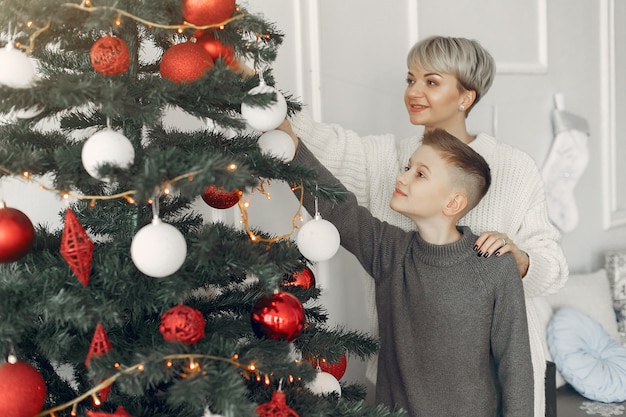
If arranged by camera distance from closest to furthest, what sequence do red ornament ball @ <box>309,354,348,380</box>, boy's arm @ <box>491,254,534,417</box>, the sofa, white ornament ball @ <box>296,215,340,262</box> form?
white ornament ball @ <box>296,215,340,262</box>, red ornament ball @ <box>309,354,348,380</box>, boy's arm @ <box>491,254,534,417</box>, the sofa

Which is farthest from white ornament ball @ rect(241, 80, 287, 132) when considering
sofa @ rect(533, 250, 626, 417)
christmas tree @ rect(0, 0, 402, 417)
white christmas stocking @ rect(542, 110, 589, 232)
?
white christmas stocking @ rect(542, 110, 589, 232)

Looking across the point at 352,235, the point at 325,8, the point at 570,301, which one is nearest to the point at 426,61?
the point at 325,8

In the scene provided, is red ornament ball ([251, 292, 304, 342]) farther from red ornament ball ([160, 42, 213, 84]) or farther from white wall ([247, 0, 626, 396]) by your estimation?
white wall ([247, 0, 626, 396])

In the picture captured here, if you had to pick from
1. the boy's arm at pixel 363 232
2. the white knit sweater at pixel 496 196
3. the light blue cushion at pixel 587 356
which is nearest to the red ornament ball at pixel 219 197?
the boy's arm at pixel 363 232

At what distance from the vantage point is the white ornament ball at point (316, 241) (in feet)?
3.50

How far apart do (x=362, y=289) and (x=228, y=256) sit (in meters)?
1.15

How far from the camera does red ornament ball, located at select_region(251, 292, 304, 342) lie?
0.92 meters

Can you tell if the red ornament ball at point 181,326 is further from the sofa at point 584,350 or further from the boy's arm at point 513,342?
the sofa at point 584,350

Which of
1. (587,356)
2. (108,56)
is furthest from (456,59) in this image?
(587,356)

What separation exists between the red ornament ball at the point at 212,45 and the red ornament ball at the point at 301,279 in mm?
377

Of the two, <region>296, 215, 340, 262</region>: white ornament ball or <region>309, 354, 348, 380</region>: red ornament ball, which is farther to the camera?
<region>309, 354, 348, 380</region>: red ornament ball

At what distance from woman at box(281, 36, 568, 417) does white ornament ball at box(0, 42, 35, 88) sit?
874mm

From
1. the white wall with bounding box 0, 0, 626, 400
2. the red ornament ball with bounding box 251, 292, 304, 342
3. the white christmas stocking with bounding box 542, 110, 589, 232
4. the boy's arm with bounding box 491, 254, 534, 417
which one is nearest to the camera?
the red ornament ball with bounding box 251, 292, 304, 342

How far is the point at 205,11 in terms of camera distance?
0.90m
